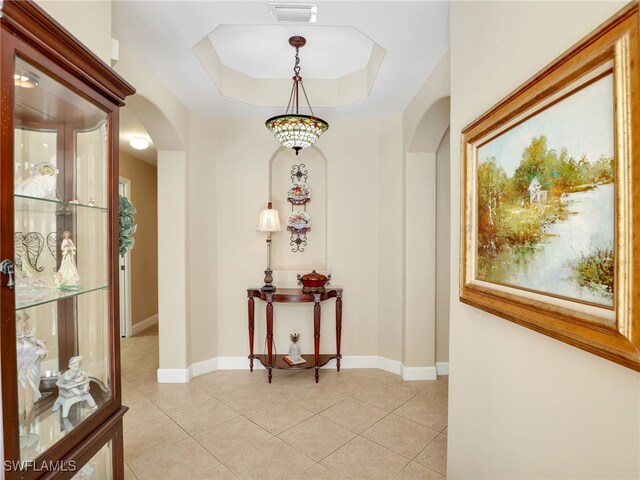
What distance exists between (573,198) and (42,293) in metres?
1.63

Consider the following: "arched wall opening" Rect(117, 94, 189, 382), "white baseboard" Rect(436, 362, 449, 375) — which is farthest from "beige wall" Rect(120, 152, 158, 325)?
"white baseboard" Rect(436, 362, 449, 375)

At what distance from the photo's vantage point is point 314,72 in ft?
10.0

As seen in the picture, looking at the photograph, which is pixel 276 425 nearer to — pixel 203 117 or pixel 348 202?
pixel 348 202

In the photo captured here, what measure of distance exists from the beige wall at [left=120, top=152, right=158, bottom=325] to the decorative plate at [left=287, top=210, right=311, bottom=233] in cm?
262

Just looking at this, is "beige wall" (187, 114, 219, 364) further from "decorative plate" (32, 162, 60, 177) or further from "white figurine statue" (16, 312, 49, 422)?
"white figurine statue" (16, 312, 49, 422)

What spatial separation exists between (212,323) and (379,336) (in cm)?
176

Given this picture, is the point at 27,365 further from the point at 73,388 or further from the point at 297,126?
the point at 297,126

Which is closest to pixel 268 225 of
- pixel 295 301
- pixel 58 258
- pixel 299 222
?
pixel 299 222

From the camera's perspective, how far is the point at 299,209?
3672 millimetres

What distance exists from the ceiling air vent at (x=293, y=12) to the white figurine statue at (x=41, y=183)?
142cm

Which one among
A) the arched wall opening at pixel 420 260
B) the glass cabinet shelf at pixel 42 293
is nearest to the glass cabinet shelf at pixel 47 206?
the glass cabinet shelf at pixel 42 293

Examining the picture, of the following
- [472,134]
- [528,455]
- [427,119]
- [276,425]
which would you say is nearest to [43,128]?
[472,134]

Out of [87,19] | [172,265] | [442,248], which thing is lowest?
[172,265]

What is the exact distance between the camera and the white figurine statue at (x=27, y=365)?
99 cm
